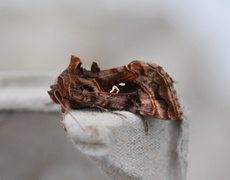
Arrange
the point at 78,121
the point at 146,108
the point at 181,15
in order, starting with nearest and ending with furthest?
the point at 78,121 → the point at 146,108 → the point at 181,15

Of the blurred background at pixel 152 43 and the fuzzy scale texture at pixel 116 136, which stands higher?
the blurred background at pixel 152 43

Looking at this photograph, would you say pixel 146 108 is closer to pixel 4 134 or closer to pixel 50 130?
pixel 50 130

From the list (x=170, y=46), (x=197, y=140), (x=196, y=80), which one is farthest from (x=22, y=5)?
(x=197, y=140)

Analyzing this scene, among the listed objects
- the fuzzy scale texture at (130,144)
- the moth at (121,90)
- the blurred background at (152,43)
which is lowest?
the fuzzy scale texture at (130,144)

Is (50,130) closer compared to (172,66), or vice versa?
(50,130)

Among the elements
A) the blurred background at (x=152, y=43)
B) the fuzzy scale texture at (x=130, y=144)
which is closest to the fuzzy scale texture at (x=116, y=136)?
the fuzzy scale texture at (x=130, y=144)

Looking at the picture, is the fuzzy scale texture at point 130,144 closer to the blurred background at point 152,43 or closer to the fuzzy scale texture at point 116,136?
the fuzzy scale texture at point 116,136

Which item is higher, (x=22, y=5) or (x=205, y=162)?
(x=22, y=5)

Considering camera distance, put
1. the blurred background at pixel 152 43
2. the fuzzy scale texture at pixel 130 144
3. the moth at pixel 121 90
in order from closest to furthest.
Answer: the fuzzy scale texture at pixel 130 144 → the moth at pixel 121 90 → the blurred background at pixel 152 43
